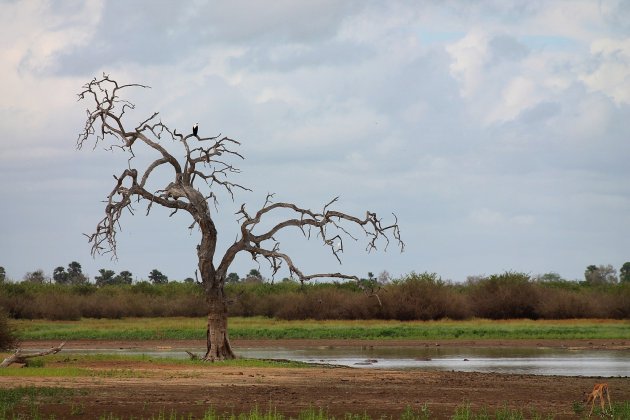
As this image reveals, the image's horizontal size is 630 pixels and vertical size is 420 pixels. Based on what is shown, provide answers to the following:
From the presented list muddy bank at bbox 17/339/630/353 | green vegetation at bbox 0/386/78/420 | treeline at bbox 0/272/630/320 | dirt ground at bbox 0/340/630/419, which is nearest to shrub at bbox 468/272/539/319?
treeline at bbox 0/272/630/320

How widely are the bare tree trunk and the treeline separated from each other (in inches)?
1016

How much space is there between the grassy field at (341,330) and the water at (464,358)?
6192mm

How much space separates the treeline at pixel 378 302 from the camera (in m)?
64.1

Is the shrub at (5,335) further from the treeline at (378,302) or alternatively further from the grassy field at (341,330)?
the treeline at (378,302)

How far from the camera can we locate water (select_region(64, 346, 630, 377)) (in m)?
36.1

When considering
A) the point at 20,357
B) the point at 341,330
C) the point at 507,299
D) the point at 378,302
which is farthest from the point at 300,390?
the point at 507,299

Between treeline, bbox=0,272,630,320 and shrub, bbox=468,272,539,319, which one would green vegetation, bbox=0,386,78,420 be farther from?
shrub, bbox=468,272,539,319

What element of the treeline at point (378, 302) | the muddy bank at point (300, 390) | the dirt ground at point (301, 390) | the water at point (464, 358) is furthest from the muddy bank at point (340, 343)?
the muddy bank at point (300, 390)

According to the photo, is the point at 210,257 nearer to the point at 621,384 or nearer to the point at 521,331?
the point at 621,384

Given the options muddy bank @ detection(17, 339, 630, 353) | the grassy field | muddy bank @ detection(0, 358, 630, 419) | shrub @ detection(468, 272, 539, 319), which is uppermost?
shrub @ detection(468, 272, 539, 319)

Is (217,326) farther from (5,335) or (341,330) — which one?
(341,330)

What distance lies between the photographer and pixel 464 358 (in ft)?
138

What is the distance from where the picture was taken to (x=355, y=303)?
6562 cm

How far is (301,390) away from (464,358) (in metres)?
18.0
